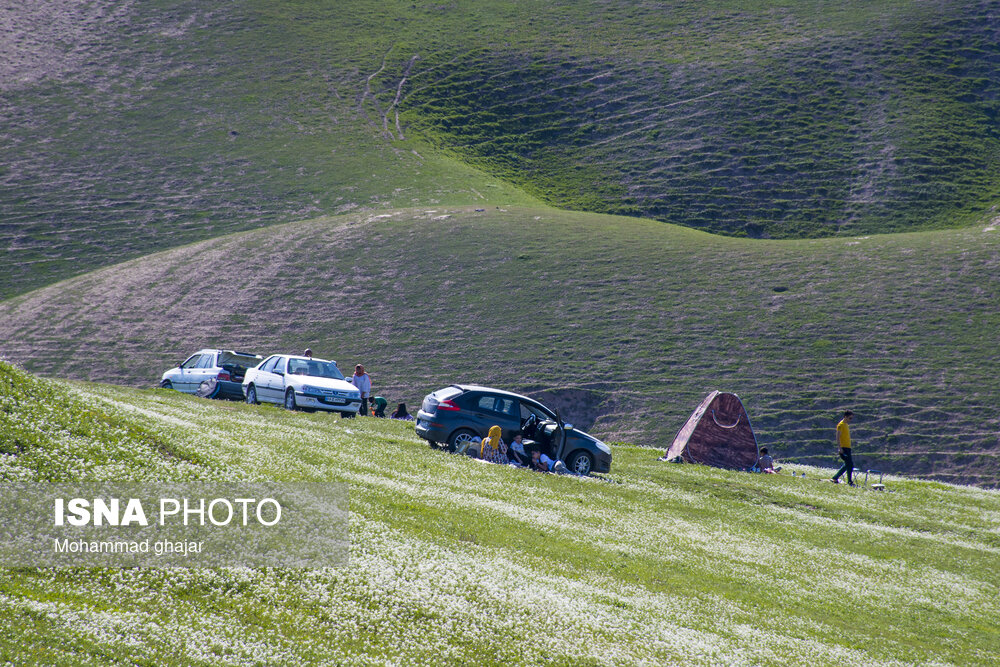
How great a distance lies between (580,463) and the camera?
857 inches

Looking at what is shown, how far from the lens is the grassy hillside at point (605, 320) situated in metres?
38.3

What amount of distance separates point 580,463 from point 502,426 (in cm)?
221

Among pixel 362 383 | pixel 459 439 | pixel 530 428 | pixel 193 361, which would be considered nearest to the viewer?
pixel 459 439

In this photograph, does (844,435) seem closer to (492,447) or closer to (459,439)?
(492,447)

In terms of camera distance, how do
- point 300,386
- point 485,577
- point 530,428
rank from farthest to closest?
point 300,386 < point 530,428 < point 485,577

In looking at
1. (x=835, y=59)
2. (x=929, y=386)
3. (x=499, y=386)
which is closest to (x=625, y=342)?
(x=499, y=386)

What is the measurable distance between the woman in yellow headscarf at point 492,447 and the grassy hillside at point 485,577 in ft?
2.76

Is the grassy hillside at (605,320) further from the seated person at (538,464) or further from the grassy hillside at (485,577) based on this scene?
the grassy hillside at (485,577)

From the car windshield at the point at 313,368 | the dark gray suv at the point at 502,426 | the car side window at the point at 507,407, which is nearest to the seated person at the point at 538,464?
the dark gray suv at the point at 502,426

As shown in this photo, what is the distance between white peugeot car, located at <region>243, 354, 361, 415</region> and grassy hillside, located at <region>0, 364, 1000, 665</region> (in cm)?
498

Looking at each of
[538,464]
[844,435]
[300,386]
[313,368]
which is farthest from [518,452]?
[844,435]

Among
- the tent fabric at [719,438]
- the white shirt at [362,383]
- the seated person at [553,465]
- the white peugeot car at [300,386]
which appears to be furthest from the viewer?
the white shirt at [362,383]

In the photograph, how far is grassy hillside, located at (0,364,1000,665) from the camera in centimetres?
790

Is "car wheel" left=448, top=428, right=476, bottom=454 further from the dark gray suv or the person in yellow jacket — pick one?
the person in yellow jacket
